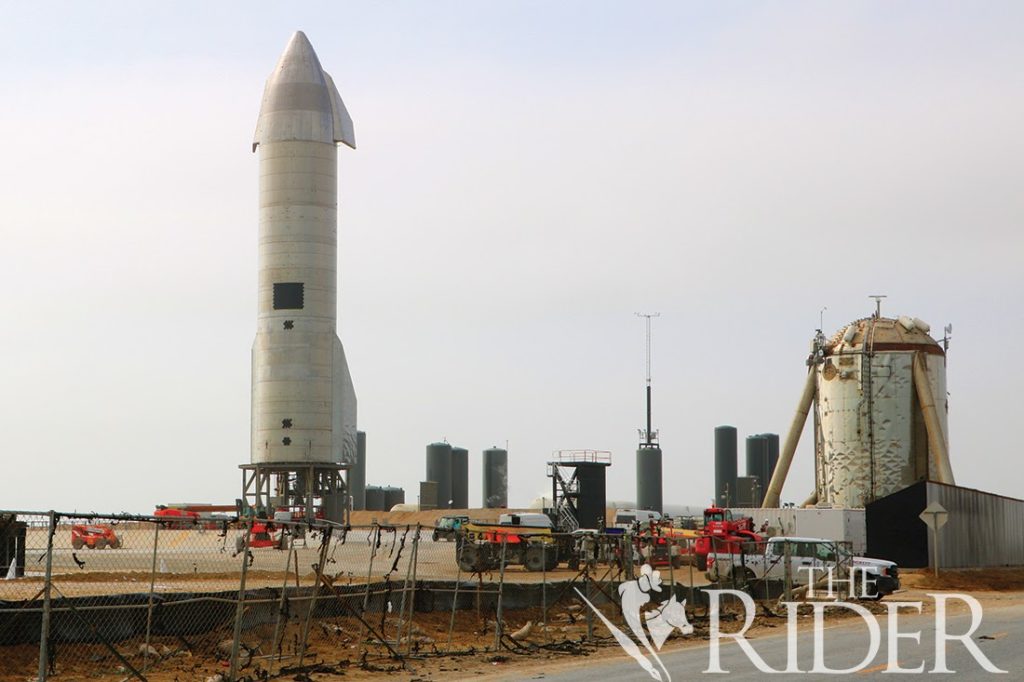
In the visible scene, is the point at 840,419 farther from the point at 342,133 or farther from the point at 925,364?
the point at 342,133

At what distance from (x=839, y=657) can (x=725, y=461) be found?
11175 centimetres

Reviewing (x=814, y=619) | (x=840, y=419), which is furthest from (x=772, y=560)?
(x=840, y=419)

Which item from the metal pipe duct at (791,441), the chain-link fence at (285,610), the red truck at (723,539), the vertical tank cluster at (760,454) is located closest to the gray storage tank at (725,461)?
the vertical tank cluster at (760,454)

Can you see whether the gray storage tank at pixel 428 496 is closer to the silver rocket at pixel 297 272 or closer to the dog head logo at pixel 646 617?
the silver rocket at pixel 297 272

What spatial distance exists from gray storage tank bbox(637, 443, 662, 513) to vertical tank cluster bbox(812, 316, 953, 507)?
50.1 metres

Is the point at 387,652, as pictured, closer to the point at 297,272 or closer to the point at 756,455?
the point at 297,272

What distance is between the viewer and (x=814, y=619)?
2814cm

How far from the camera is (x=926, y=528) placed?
4709cm

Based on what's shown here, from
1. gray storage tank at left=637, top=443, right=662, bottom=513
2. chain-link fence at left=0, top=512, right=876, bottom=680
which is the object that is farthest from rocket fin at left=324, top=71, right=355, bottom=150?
gray storage tank at left=637, top=443, right=662, bottom=513

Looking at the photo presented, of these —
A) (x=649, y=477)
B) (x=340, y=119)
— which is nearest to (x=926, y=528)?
(x=340, y=119)

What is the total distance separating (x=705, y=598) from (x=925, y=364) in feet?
116

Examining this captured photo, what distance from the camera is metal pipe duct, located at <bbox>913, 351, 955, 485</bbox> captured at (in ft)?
199

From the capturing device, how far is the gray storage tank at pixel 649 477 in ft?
375

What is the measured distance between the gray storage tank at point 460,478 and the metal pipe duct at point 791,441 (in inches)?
2873
